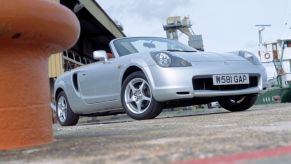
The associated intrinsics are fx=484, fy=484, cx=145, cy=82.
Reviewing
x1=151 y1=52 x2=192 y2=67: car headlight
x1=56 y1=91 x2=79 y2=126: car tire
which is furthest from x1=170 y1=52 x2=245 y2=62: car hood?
x1=56 y1=91 x2=79 y2=126: car tire

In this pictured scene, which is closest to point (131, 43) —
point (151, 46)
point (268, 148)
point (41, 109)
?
point (151, 46)

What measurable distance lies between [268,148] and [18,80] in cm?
136

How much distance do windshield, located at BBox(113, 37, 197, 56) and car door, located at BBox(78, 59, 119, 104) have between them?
30cm

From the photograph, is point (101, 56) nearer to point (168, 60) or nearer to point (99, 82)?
point (99, 82)

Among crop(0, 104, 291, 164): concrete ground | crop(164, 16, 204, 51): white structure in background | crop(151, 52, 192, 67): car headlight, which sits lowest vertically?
crop(0, 104, 291, 164): concrete ground

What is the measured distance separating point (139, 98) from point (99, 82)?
1.09m

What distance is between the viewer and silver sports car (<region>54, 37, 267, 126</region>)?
558 cm

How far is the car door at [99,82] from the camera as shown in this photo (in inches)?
254

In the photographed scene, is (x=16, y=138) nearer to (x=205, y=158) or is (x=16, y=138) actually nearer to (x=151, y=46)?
(x=205, y=158)

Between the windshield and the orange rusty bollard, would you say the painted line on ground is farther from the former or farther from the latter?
the windshield

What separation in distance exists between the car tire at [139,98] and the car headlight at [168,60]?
0.28 metres

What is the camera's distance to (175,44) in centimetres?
701

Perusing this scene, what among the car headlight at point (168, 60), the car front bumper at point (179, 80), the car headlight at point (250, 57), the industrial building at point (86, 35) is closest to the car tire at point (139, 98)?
the car front bumper at point (179, 80)

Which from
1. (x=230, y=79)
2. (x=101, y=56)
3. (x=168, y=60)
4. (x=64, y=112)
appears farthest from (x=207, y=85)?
(x=64, y=112)
